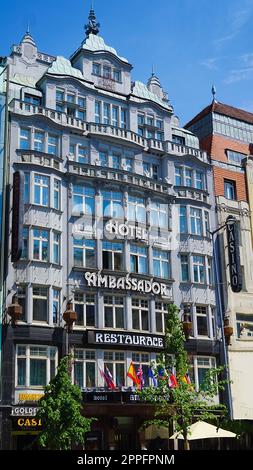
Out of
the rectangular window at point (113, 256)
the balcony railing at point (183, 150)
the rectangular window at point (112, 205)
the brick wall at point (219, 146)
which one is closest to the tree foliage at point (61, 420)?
the rectangular window at point (113, 256)

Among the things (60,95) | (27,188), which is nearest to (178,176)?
(60,95)

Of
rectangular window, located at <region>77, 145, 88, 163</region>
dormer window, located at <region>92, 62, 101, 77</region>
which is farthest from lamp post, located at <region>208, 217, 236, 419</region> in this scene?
dormer window, located at <region>92, 62, 101, 77</region>

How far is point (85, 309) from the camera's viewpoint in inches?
1463

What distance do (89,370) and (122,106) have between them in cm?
1854

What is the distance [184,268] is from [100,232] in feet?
23.3

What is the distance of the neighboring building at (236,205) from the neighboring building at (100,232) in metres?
1.36

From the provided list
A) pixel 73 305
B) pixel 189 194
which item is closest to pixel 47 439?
pixel 73 305

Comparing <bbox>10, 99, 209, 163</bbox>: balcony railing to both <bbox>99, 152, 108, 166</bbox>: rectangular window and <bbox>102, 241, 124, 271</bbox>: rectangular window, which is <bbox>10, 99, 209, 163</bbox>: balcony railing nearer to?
<bbox>99, 152, 108, 166</bbox>: rectangular window

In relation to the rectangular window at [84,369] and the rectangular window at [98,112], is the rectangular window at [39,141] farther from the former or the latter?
the rectangular window at [84,369]

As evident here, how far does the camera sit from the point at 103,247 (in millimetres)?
39031

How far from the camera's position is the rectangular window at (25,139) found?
1492 inches

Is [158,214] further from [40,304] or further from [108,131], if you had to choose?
[40,304]

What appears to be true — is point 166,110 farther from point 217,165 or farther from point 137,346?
point 137,346

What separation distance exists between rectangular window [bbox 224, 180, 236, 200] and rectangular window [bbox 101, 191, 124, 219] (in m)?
10.3
